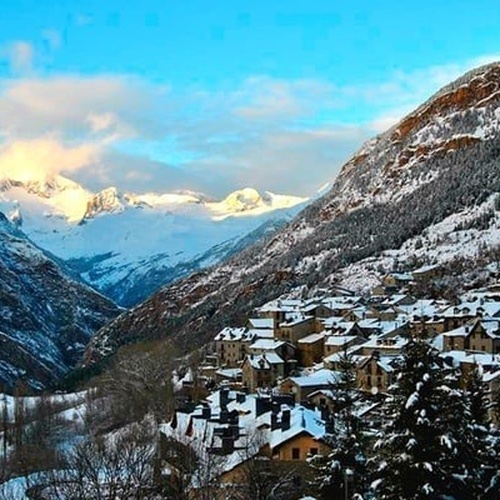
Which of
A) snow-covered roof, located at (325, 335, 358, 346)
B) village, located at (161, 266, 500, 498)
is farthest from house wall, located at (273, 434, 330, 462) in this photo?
snow-covered roof, located at (325, 335, 358, 346)

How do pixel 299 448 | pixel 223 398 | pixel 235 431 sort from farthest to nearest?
pixel 223 398 → pixel 235 431 → pixel 299 448

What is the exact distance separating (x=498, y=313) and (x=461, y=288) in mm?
45236

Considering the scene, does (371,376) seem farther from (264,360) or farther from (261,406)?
(261,406)

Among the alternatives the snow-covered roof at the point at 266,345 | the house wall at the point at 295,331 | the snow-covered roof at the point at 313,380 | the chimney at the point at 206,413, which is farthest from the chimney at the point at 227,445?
the house wall at the point at 295,331

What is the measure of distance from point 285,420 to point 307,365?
60.2 metres

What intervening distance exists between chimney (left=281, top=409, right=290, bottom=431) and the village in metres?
0.10

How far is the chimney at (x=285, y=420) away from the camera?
216 feet

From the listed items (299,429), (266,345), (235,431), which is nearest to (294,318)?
(266,345)

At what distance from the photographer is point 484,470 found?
1510 inches

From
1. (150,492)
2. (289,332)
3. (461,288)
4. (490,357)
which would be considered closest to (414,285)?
(461,288)

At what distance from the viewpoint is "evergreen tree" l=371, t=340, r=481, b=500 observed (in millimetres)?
32812

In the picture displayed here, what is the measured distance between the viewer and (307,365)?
126938 mm

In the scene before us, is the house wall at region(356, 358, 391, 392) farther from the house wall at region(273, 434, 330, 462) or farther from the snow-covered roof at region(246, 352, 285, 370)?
the house wall at region(273, 434, 330, 462)

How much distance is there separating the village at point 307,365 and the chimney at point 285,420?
95 millimetres
